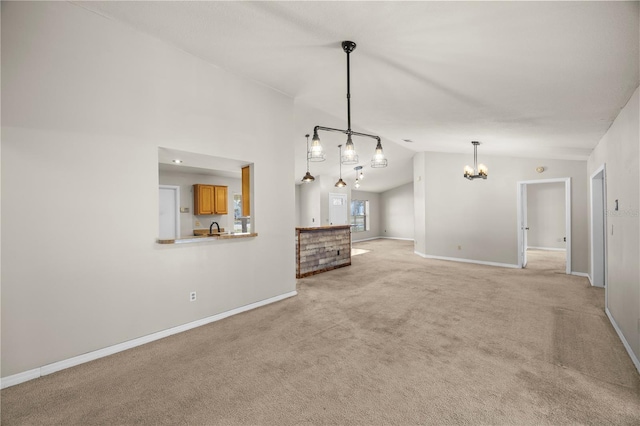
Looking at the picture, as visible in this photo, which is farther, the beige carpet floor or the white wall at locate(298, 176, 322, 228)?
the white wall at locate(298, 176, 322, 228)

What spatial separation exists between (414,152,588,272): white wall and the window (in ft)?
13.1

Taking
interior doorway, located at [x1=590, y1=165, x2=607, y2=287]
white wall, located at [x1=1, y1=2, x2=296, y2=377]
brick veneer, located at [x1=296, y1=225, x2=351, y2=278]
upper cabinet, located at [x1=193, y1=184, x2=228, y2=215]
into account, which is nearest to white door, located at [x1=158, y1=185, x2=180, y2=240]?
upper cabinet, located at [x1=193, y1=184, x2=228, y2=215]

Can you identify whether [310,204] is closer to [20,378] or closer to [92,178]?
[92,178]

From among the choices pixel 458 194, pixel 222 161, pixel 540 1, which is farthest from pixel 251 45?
pixel 458 194

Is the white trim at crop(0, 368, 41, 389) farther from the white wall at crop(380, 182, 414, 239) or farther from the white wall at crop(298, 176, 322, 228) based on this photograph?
the white wall at crop(380, 182, 414, 239)

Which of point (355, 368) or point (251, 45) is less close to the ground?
point (251, 45)

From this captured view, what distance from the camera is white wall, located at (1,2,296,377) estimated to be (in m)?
2.29

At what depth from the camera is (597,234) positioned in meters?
4.89

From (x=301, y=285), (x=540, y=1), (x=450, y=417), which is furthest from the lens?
(x=301, y=285)

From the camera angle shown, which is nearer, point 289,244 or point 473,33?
point 473,33

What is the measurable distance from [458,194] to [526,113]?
14.8 feet

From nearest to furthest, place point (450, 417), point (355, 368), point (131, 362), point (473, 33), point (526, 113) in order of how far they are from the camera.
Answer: point (450, 417) → point (473, 33) → point (355, 368) → point (131, 362) → point (526, 113)

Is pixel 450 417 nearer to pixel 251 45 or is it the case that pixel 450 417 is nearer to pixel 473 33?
pixel 473 33

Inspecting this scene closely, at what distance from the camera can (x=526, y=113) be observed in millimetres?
3350
